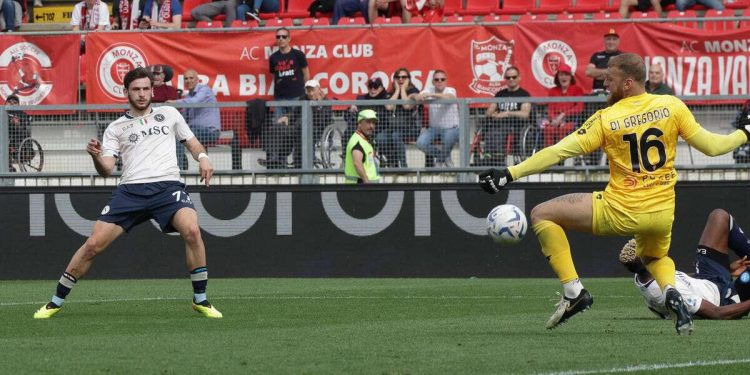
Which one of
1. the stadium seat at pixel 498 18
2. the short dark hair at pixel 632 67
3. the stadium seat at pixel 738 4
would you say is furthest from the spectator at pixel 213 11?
the short dark hair at pixel 632 67

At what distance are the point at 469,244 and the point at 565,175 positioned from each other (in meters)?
1.57

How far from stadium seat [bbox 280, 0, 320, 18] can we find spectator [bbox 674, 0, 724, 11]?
628 cm

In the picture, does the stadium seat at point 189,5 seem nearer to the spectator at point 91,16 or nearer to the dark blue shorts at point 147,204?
the spectator at point 91,16

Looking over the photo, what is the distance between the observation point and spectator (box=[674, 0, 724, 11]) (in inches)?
865

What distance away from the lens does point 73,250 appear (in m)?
19.4

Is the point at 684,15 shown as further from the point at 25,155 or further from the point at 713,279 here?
the point at 713,279

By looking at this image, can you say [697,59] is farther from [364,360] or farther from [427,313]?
[364,360]

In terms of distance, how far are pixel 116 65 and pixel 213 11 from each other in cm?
301

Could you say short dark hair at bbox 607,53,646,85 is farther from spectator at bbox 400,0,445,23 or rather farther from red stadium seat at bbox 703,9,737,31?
spectator at bbox 400,0,445,23

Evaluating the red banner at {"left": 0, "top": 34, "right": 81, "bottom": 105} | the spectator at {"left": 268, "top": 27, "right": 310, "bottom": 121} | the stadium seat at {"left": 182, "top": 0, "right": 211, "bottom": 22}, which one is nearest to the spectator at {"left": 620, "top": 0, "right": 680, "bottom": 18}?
the spectator at {"left": 268, "top": 27, "right": 310, "bottom": 121}

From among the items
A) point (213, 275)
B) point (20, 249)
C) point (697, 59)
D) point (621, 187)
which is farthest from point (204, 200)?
point (621, 187)

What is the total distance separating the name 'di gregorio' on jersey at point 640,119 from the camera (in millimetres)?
9727

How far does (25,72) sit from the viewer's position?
2148 centimetres

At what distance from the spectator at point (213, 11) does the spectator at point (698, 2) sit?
7.34 metres
